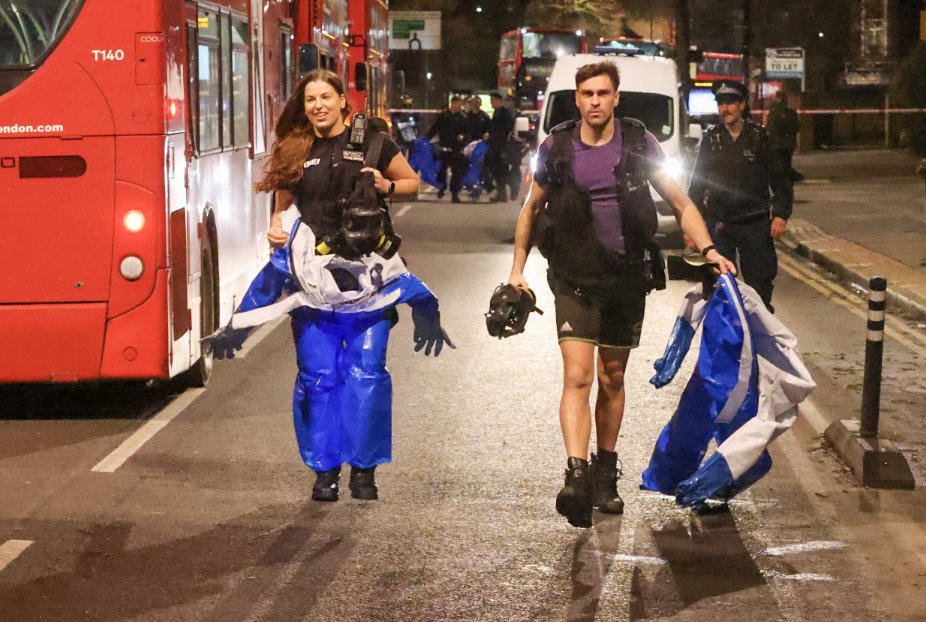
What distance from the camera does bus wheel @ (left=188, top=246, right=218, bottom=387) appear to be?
9.68 meters

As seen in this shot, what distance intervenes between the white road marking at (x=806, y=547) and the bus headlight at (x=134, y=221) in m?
3.93

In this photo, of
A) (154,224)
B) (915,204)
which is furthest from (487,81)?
(154,224)

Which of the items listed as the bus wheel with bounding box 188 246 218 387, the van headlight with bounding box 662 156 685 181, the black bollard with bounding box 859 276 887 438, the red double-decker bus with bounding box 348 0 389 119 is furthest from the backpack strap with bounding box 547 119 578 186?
the red double-decker bus with bounding box 348 0 389 119

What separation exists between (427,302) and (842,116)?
47.4 metres

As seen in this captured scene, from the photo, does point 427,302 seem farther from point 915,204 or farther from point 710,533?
point 915,204

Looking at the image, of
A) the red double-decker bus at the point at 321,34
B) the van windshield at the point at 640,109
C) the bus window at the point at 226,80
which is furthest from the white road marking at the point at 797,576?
the van windshield at the point at 640,109

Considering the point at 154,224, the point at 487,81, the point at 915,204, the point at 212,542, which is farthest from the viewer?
the point at 487,81

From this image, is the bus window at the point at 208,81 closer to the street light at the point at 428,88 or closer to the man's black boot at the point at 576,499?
the man's black boot at the point at 576,499

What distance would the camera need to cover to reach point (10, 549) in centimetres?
643

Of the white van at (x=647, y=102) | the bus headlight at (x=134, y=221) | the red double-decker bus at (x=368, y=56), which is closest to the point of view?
the bus headlight at (x=134, y=221)

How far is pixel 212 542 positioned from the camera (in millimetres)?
6574

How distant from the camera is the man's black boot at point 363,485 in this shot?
22.8 ft

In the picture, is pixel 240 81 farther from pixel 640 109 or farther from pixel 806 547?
pixel 640 109

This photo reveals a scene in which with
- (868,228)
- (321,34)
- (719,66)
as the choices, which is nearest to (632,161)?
(321,34)
